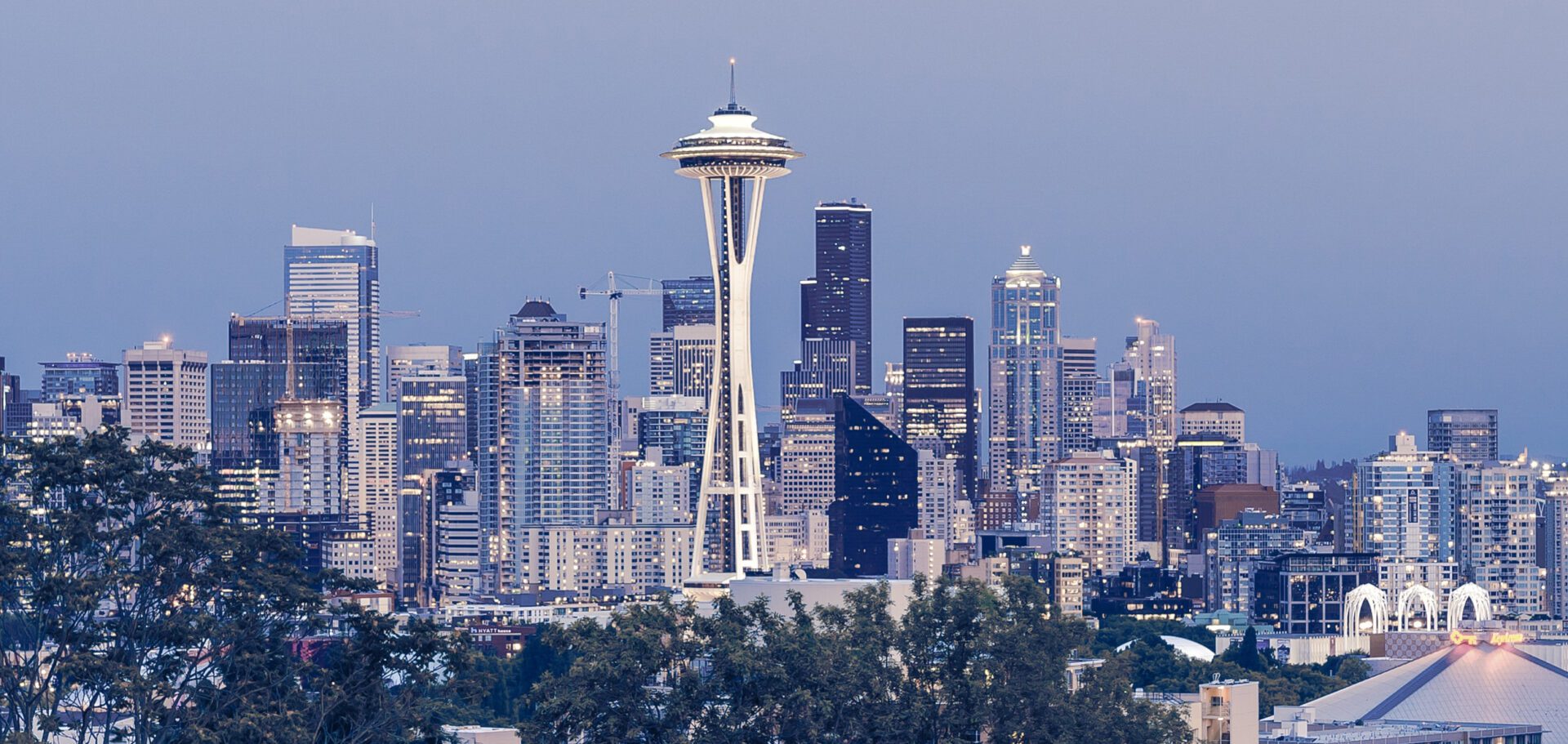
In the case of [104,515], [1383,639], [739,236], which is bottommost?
[1383,639]

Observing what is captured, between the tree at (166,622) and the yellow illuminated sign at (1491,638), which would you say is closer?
the tree at (166,622)

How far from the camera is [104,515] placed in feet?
164

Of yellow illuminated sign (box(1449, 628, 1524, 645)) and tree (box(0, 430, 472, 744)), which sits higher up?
tree (box(0, 430, 472, 744))

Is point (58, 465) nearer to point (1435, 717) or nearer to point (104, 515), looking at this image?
point (104, 515)

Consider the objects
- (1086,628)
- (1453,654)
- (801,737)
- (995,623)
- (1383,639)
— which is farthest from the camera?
(1383,639)

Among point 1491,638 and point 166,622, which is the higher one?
point 166,622

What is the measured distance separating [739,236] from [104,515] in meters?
150

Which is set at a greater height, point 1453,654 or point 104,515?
point 104,515

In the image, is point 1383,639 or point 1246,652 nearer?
point 1246,652

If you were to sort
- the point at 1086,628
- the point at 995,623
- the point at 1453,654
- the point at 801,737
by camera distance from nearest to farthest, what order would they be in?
the point at 801,737 < the point at 995,623 < the point at 1086,628 < the point at 1453,654

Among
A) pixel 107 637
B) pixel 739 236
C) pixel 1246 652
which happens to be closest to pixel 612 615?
pixel 107 637

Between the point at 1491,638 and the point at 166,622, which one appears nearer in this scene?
the point at 166,622

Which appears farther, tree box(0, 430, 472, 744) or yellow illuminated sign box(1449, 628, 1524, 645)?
yellow illuminated sign box(1449, 628, 1524, 645)

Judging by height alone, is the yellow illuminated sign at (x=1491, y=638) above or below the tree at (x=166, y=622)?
below
